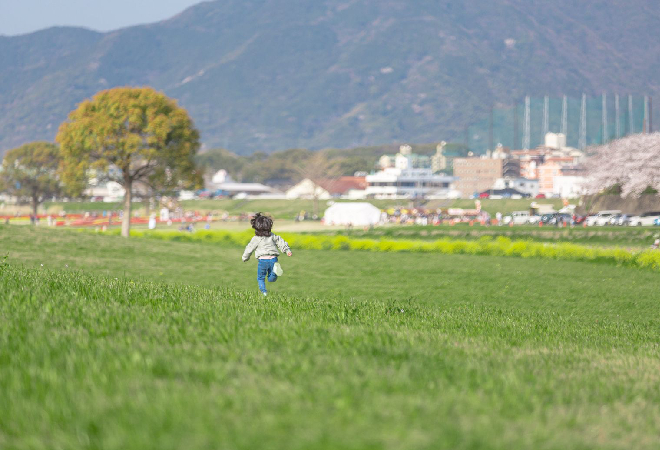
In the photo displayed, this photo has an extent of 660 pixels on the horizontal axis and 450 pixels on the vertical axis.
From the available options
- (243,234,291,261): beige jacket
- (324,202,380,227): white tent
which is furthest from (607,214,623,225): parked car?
(243,234,291,261): beige jacket

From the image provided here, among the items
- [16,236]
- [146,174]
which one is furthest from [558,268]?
[146,174]

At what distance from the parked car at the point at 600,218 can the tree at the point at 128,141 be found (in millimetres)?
38593

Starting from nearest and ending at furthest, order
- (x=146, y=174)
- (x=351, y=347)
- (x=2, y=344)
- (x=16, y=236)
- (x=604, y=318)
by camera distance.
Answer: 1. (x=2, y=344)
2. (x=351, y=347)
3. (x=604, y=318)
4. (x=16, y=236)
5. (x=146, y=174)

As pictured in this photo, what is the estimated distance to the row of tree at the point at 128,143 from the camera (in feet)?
190

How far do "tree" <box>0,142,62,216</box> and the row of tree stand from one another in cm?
6176

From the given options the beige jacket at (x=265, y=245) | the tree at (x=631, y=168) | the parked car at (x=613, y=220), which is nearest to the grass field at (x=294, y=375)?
the beige jacket at (x=265, y=245)

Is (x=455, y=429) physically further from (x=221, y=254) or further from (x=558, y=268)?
(x=221, y=254)

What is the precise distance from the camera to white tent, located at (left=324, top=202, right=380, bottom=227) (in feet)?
319

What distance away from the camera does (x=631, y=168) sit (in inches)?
3157

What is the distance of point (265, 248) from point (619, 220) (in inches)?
2584

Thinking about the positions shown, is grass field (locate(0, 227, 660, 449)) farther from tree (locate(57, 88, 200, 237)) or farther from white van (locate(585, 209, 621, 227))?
white van (locate(585, 209, 621, 227))

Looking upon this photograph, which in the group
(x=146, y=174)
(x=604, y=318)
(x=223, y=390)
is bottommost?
(x=604, y=318)

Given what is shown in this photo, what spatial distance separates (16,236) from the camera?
37500mm

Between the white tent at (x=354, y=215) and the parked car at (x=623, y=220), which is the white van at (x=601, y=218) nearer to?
the parked car at (x=623, y=220)
